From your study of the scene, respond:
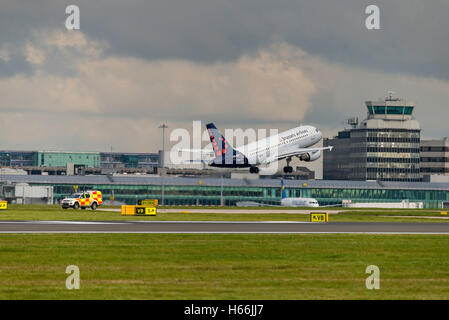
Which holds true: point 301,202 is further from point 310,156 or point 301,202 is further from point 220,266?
point 220,266

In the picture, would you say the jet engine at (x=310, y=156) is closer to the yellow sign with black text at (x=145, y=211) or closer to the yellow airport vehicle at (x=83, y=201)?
the yellow airport vehicle at (x=83, y=201)

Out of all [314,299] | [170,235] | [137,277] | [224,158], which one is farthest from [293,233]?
[224,158]

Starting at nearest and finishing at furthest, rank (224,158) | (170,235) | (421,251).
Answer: (421,251)
(170,235)
(224,158)

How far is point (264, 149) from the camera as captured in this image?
130 meters

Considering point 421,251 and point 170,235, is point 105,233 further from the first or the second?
point 421,251

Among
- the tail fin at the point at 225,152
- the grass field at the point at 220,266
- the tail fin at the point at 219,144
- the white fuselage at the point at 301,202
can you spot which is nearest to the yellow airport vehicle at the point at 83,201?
the tail fin at the point at 225,152

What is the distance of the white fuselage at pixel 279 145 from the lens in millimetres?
128075

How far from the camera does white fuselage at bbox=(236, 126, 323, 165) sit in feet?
420

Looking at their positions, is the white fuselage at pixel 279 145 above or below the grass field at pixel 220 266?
above

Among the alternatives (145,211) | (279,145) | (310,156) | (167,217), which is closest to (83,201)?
(145,211)

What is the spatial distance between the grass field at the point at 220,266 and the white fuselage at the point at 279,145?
72.5m

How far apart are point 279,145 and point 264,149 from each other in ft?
9.09
